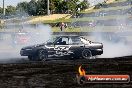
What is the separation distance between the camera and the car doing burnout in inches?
819

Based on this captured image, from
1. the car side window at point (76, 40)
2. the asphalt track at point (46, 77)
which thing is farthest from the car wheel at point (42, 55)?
the asphalt track at point (46, 77)

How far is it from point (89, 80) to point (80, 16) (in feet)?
197

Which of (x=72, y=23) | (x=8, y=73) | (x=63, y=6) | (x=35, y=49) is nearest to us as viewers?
(x=8, y=73)

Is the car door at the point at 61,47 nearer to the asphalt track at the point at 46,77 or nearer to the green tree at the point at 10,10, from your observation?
the asphalt track at the point at 46,77

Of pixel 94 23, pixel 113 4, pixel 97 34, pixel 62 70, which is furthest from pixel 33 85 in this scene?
pixel 113 4

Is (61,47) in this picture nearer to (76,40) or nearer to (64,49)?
(64,49)

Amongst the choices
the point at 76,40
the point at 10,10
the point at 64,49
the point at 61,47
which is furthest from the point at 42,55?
the point at 10,10

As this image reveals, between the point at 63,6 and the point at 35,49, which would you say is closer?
the point at 35,49

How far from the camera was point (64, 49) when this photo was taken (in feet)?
68.5

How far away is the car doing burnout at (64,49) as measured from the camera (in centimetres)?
2081

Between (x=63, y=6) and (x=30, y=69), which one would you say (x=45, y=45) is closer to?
(x=30, y=69)

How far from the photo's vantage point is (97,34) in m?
40.3

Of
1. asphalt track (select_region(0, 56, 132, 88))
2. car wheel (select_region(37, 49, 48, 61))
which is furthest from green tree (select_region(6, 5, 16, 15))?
asphalt track (select_region(0, 56, 132, 88))

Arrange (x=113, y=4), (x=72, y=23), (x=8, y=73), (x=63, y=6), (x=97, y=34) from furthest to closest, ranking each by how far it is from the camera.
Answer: (x=63, y=6) → (x=113, y=4) → (x=72, y=23) → (x=97, y=34) → (x=8, y=73)
